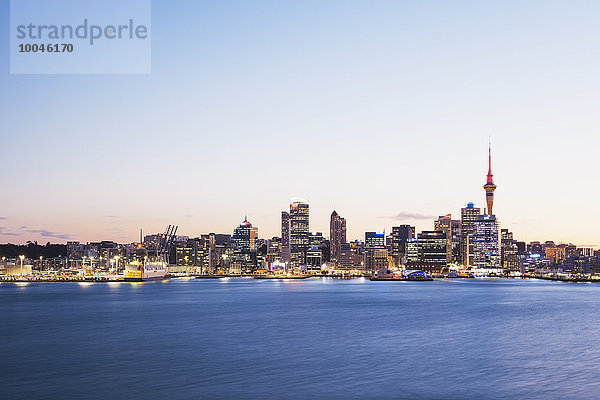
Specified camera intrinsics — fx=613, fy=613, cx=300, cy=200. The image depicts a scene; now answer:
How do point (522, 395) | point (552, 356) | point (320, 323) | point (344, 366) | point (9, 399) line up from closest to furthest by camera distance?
point (9, 399)
point (522, 395)
point (344, 366)
point (552, 356)
point (320, 323)

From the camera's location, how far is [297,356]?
5456 centimetres

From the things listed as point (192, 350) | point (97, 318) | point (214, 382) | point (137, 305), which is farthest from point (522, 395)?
point (137, 305)

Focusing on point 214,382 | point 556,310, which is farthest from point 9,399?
point 556,310

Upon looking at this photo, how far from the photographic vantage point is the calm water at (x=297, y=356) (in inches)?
1613

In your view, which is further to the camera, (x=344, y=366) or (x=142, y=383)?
(x=344, y=366)

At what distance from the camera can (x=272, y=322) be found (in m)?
85.1

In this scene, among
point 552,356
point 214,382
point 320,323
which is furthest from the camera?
point 320,323

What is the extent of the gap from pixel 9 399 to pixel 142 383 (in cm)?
846

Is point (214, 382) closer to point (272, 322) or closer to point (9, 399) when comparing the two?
point (9, 399)

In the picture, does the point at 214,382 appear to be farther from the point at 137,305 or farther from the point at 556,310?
the point at 556,310

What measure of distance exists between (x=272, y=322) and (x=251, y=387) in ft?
144

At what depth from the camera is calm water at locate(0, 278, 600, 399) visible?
41.0m

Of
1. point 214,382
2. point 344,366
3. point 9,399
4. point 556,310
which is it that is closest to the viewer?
point 9,399

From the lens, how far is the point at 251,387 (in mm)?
41344
